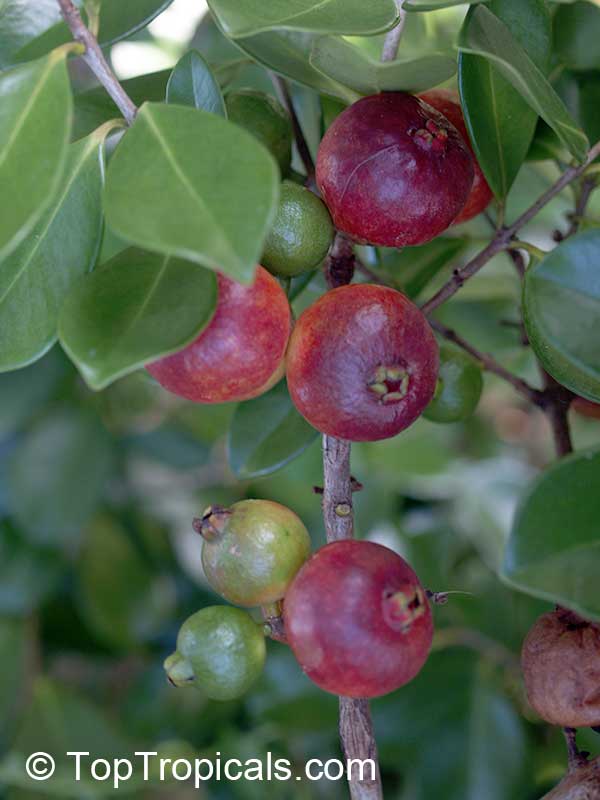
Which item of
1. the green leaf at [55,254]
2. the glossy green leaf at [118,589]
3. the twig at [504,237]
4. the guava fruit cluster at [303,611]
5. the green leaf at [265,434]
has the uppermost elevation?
the green leaf at [55,254]

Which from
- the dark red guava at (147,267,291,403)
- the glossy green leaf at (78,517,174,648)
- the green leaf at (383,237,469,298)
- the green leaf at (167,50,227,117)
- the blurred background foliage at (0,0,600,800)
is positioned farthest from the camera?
the glossy green leaf at (78,517,174,648)

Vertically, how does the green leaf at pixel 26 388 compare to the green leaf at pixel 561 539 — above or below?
below

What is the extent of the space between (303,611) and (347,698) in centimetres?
11

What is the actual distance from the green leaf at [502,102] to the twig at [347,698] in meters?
0.28

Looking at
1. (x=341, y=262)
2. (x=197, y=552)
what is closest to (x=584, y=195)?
(x=341, y=262)

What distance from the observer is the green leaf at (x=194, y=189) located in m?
0.53

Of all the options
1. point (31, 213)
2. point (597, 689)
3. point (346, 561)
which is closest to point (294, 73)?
point (31, 213)

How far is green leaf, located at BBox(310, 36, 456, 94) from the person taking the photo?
26.5 inches

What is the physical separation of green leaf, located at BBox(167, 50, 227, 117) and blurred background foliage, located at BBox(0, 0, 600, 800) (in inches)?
8.4

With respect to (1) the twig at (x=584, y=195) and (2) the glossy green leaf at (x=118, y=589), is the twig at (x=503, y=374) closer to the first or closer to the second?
(1) the twig at (x=584, y=195)

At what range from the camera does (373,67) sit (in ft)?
2.24

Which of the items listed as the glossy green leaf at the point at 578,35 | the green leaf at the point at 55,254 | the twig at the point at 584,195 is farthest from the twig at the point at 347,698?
the glossy green leaf at the point at 578,35

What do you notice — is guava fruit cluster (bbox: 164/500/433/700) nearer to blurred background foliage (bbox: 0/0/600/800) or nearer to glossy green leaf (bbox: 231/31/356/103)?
blurred background foliage (bbox: 0/0/600/800)

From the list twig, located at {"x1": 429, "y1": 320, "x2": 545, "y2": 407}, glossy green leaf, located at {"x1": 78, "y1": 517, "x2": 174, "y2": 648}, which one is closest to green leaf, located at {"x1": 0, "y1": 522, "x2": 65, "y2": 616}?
glossy green leaf, located at {"x1": 78, "y1": 517, "x2": 174, "y2": 648}
